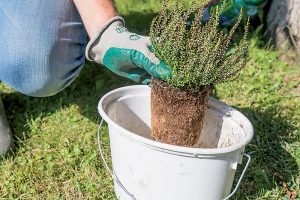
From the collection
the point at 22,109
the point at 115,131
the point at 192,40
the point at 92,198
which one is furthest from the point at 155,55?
the point at 22,109

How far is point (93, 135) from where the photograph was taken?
2.15 meters

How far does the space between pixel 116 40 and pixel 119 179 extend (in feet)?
1.64

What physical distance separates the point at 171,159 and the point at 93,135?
2.54 ft

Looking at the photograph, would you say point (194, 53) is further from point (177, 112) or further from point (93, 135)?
point (93, 135)

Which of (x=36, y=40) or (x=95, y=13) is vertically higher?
(x=95, y=13)

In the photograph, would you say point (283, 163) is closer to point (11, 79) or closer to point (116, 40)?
point (116, 40)

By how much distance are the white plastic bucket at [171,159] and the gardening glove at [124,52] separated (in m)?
0.14

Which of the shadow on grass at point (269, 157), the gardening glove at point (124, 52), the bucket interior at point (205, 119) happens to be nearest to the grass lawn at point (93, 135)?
the shadow on grass at point (269, 157)

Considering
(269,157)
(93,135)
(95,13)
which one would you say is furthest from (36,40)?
(269,157)

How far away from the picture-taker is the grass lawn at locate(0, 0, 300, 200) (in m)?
1.87

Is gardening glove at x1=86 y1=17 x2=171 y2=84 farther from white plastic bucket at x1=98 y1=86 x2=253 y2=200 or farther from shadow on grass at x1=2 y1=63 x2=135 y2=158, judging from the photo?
shadow on grass at x1=2 y1=63 x2=135 y2=158

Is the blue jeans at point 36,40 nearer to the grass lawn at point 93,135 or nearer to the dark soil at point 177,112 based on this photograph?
the grass lawn at point 93,135

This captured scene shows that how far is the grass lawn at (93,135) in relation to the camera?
6.13ft

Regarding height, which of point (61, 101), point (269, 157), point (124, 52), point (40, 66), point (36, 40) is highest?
point (124, 52)
